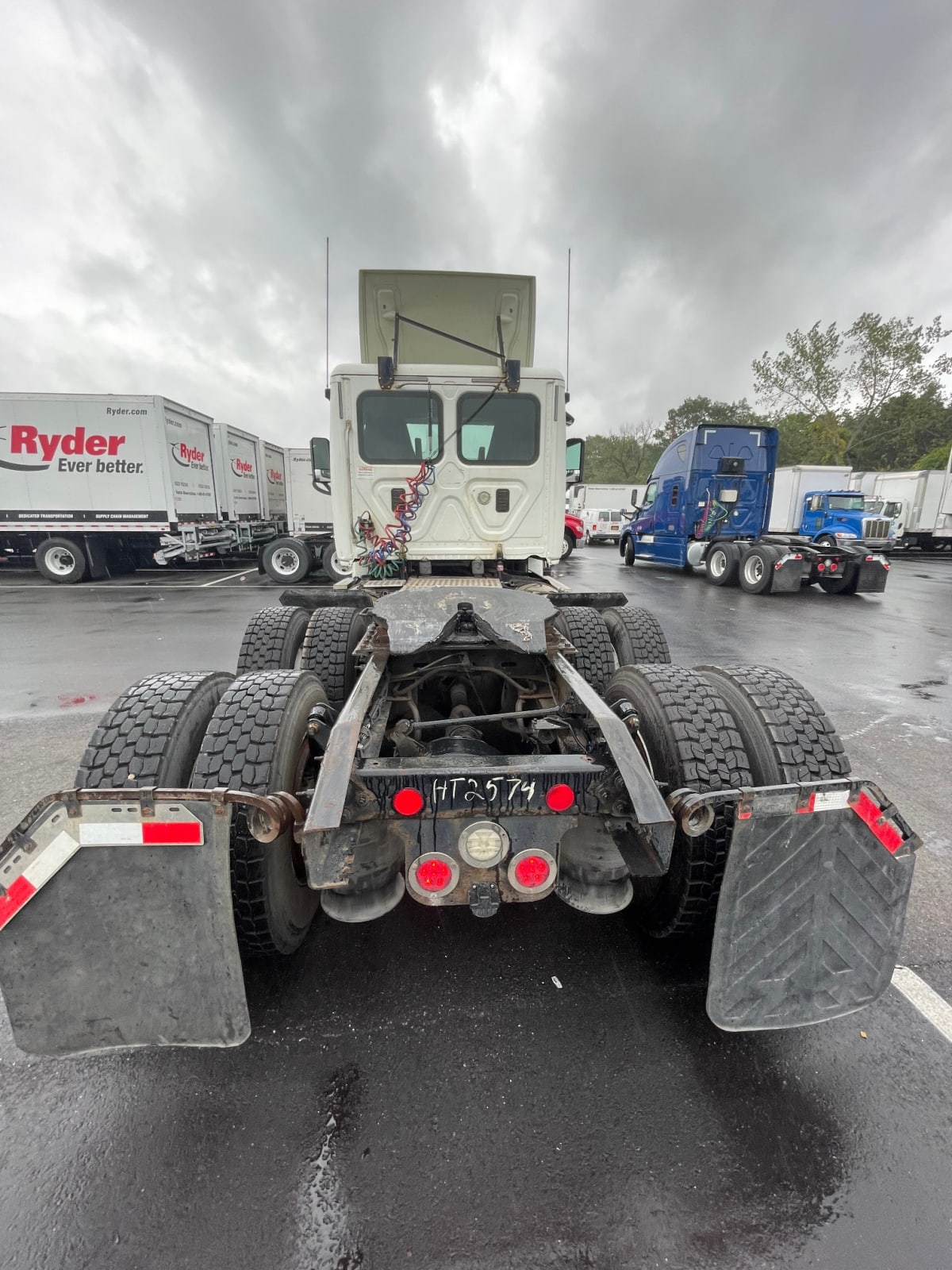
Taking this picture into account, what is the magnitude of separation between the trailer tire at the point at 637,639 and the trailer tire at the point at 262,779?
113 inches

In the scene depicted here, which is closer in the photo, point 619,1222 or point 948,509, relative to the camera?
point 619,1222

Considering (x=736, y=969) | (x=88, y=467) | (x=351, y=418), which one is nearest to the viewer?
(x=736, y=969)

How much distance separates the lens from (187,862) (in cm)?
150

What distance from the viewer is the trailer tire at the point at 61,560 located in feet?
43.0

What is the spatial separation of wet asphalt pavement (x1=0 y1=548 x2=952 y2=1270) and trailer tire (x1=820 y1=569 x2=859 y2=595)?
461 inches

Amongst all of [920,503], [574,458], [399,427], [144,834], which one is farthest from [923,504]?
[144,834]

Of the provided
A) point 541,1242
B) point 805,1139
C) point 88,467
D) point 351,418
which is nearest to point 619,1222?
point 541,1242

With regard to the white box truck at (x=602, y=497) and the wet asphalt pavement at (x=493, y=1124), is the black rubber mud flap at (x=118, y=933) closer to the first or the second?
the wet asphalt pavement at (x=493, y=1124)

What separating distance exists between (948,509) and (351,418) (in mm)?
26198

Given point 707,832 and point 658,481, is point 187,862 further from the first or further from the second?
point 658,481

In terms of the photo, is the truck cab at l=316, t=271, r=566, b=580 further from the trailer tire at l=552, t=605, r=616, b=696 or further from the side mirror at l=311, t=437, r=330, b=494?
the trailer tire at l=552, t=605, r=616, b=696

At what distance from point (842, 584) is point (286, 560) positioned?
12.8m

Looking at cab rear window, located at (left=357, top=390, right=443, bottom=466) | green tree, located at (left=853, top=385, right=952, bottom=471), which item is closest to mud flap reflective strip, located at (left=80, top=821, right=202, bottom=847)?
cab rear window, located at (left=357, top=390, right=443, bottom=466)

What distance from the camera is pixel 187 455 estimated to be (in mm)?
13164
